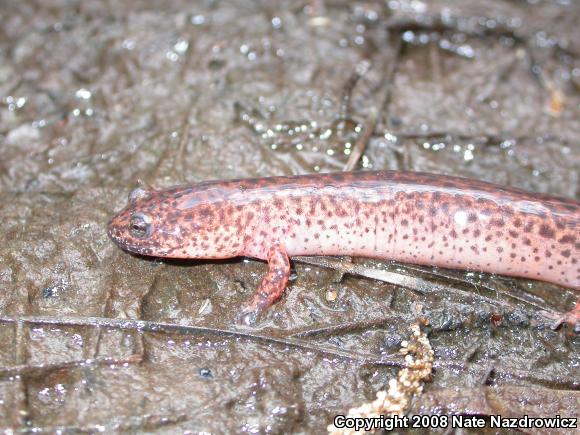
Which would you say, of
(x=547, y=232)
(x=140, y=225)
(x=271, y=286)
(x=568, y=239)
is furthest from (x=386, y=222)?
(x=140, y=225)

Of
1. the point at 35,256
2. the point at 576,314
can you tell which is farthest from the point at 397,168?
the point at 35,256

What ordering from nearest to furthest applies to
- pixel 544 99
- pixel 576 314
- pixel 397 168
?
1. pixel 576 314
2. pixel 397 168
3. pixel 544 99

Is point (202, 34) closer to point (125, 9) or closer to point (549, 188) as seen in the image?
point (125, 9)

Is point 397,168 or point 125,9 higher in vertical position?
point 125,9

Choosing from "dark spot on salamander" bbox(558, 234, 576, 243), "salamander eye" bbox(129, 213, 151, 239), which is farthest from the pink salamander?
"salamander eye" bbox(129, 213, 151, 239)

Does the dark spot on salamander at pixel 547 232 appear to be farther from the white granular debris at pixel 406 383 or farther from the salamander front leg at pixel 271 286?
the salamander front leg at pixel 271 286

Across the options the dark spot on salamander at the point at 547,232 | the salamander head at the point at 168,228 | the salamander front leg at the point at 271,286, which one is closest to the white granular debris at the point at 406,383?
the salamander front leg at the point at 271,286

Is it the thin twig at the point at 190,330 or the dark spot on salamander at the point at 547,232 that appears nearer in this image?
the thin twig at the point at 190,330
